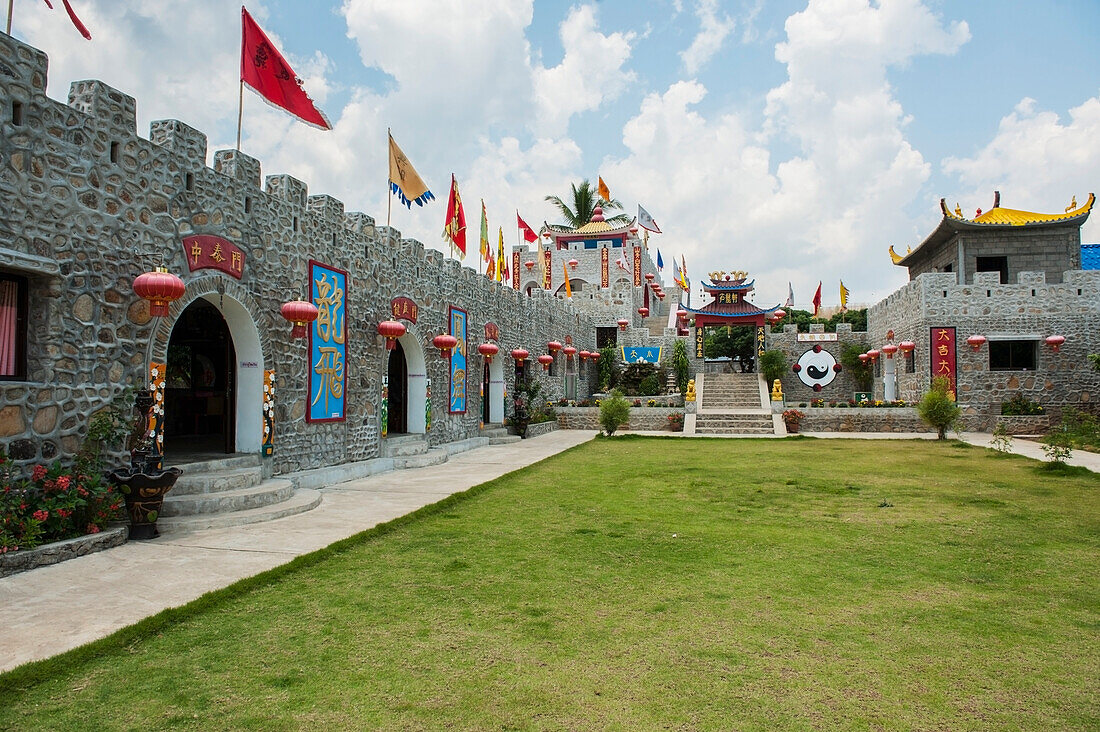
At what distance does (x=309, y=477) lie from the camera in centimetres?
873

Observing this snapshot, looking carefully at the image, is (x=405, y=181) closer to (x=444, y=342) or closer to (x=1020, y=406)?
(x=444, y=342)

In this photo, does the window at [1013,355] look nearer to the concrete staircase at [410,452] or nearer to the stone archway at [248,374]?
the concrete staircase at [410,452]

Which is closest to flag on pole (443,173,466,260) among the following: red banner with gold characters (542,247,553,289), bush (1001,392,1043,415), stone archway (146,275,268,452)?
stone archway (146,275,268,452)

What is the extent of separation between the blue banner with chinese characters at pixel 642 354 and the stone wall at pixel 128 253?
16.7m

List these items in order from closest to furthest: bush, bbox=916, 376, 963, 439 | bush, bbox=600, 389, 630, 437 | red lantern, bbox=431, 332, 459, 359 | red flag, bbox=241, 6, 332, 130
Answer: red flag, bbox=241, 6, 332, 130 → red lantern, bbox=431, 332, 459, 359 → bush, bbox=916, 376, 963, 439 → bush, bbox=600, 389, 630, 437

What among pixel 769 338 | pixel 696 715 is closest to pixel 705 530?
pixel 696 715

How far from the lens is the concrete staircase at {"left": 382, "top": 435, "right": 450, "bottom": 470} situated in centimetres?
1096

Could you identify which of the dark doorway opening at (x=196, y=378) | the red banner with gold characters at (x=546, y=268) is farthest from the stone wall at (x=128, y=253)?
the red banner with gold characters at (x=546, y=268)

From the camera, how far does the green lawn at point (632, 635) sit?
2.74m

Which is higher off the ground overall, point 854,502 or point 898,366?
point 898,366

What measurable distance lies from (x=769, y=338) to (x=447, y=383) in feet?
50.7

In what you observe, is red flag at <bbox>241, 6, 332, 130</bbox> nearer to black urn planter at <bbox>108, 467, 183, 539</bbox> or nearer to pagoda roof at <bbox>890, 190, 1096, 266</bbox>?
black urn planter at <bbox>108, 467, 183, 539</bbox>

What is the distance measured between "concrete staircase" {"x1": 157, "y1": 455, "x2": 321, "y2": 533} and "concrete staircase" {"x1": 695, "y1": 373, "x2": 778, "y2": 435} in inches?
483

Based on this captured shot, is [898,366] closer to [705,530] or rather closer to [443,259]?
[443,259]
